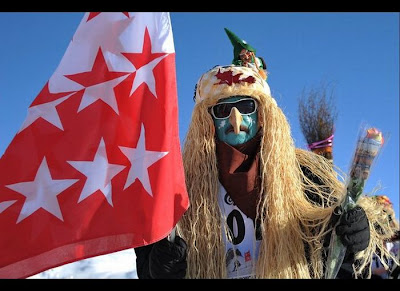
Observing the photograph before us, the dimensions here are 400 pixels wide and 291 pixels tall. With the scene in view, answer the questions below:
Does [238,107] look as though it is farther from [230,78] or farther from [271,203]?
[271,203]

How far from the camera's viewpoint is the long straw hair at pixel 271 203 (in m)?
2.54

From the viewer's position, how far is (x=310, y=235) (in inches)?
103

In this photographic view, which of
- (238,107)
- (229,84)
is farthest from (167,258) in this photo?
(229,84)

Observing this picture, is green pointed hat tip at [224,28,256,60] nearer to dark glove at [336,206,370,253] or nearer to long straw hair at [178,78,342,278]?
long straw hair at [178,78,342,278]

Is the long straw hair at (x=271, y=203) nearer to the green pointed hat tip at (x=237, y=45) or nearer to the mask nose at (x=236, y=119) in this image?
the mask nose at (x=236, y=119)

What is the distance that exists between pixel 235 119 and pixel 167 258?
32.7 inches

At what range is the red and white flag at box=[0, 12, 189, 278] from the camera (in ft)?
7.77

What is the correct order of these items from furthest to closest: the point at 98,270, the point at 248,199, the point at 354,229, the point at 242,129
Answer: the point at 98,270 < the point at 242,129 < the point at 248,199 < the point at 354,229

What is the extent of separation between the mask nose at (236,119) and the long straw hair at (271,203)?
149 millimetres

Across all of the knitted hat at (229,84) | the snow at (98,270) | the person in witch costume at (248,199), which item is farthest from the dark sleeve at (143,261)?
the snow at (98,270)

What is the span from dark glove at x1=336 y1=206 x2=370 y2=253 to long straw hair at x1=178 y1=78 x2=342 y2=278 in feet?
0.42

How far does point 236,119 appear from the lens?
2.77 meters

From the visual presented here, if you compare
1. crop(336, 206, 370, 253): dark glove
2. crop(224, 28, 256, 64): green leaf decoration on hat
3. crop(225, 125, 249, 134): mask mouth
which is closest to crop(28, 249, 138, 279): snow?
crop(224, 28, 256, 64): green leaf decoration on hat
